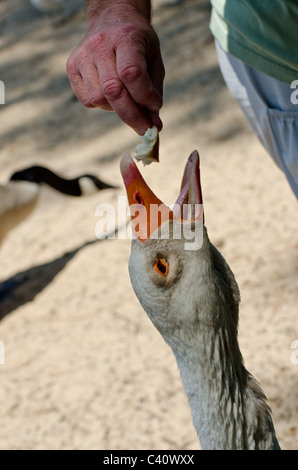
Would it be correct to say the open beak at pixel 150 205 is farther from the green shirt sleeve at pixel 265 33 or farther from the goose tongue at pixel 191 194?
the green shirt sleeve at pixel 265 33

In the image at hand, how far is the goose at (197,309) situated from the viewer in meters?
1.38

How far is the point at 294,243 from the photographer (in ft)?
10.5

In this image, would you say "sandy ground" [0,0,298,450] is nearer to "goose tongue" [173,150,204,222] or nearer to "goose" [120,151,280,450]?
"goose" [120,151,280,450]

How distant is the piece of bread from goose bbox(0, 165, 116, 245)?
2.60m

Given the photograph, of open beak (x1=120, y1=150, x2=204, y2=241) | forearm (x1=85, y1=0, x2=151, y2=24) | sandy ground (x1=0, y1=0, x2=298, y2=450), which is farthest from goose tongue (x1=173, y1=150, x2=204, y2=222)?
sandy ground (x1=0, y1=0, x2=298, y2=450)

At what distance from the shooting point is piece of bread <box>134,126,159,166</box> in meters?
1.44

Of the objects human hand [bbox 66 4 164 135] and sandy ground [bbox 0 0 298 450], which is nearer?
human hand [bbox 66 4 164 135]

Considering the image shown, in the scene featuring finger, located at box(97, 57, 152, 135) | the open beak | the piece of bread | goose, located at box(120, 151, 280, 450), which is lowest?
goose, located at box(120, 151, 280, 450)

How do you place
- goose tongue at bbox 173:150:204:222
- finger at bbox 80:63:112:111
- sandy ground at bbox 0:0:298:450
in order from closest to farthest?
goose tongue at bbox 173:150:204:222 → finger at bbox 80:63:112:111 → sandy ground at bbox 0:0:298:450

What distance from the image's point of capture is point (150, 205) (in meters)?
1.40

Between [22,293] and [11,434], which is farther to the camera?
[22,293]

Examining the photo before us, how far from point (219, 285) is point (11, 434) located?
65.2 inches
